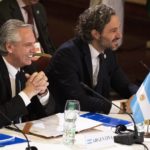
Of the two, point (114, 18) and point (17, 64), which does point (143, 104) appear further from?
point (114, 18)

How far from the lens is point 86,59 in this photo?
3938 millimetres

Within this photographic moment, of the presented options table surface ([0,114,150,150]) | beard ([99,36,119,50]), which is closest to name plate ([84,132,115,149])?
table surface ([0,114,150,150])

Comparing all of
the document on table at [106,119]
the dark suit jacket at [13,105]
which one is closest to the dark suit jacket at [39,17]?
the dark suit jacket at [13,105]

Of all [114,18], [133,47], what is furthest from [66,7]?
[114,18]

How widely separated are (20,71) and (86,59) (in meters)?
0.62

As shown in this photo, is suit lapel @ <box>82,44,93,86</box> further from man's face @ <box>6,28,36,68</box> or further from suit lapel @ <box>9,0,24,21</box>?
suit lapel @ <box>9,0,24,21</box>

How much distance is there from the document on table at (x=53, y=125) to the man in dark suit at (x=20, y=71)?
0.17m

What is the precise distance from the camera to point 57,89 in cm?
400

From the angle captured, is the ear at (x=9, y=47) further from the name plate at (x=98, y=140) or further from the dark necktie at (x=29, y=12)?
the dark necktie at (x=29, y=12)

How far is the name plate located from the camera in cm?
277

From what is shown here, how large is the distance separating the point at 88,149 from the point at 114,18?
1.59 m

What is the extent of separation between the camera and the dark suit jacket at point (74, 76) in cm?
380

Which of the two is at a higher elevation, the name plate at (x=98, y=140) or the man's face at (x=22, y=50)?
the man's face at (x=22, y=50)

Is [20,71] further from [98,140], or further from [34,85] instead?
[98,140]
